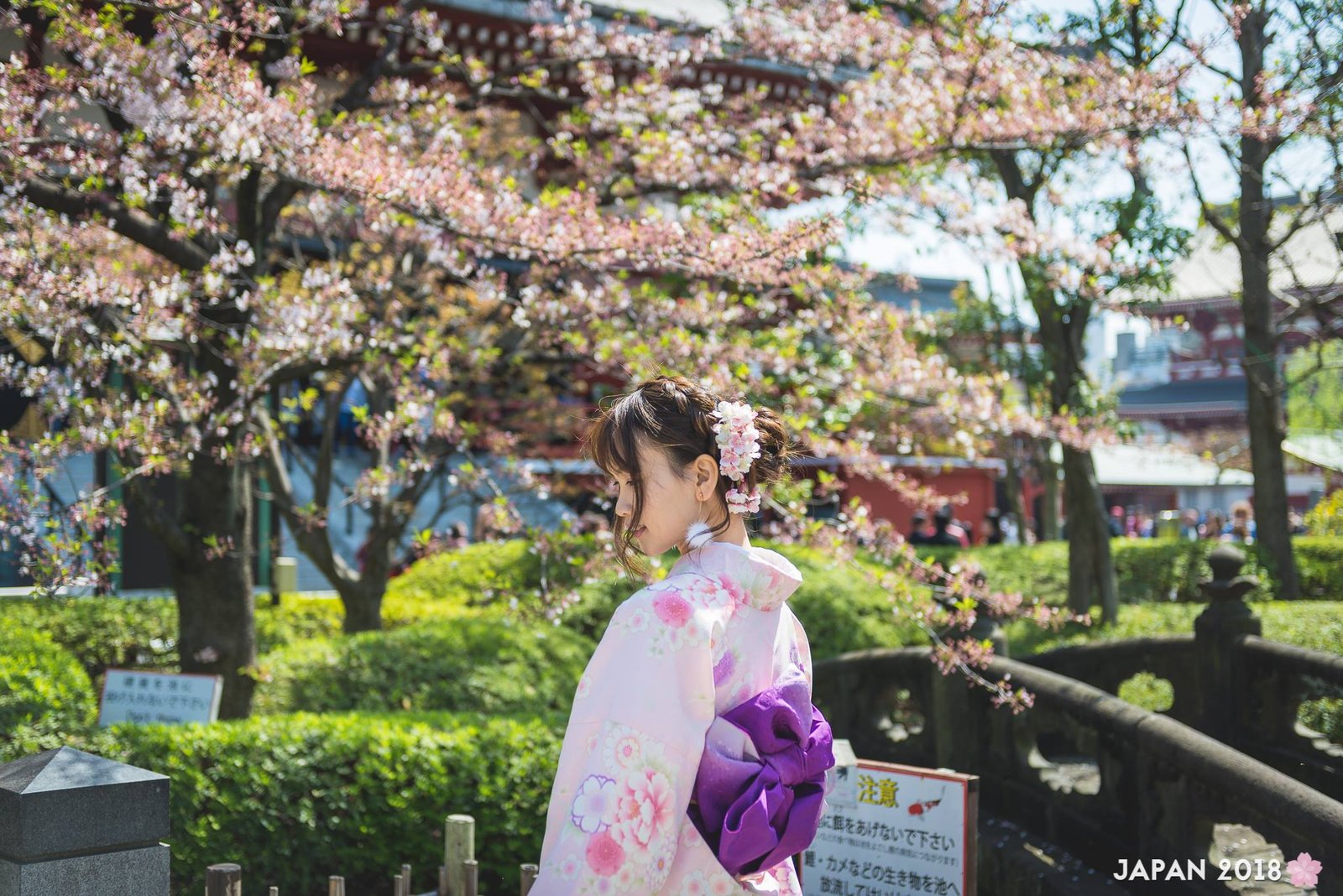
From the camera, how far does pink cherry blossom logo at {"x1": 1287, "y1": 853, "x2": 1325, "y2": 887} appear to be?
369 cm

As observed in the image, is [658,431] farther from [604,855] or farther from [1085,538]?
[1085,538]

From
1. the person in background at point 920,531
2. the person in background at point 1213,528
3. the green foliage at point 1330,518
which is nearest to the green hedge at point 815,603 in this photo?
the person in background at point 920,531

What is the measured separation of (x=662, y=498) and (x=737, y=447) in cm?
20

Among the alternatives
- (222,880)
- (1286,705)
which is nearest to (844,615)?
(1286,705)

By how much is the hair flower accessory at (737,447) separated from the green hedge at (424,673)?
180 inches

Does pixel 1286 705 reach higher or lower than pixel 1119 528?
higher

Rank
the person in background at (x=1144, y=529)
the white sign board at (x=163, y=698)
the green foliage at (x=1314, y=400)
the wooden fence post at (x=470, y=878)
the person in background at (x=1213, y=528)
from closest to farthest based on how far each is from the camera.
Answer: the wooden fence post at (x=470, y=878) → the white sign board at (x=163, y=698) → the green foliage at (x=1314, y=400) → the person in background at (x=1213, y=528) → the person in background at (x=1144, y=529)

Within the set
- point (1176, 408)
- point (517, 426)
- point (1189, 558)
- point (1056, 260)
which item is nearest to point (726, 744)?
point (1056, 260)

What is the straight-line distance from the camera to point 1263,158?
1078 cm

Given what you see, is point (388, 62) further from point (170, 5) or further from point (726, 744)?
point (726, 744)

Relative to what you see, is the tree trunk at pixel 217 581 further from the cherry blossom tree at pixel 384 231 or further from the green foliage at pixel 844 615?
the green foliage at pixel 844 615

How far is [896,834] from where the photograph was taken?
4.19 meters

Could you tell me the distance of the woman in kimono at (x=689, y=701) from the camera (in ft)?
7.18

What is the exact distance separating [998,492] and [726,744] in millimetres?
29337
